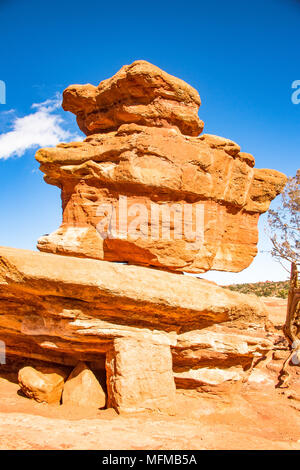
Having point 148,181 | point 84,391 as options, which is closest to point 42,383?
point 84,391

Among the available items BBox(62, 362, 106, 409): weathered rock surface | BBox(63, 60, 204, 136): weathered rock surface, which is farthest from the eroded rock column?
BBox(63, 60, 204, 136): weathered rock surface

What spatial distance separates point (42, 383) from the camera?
238 inches

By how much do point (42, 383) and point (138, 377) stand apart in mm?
1847

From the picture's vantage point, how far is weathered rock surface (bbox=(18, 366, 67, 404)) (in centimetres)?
601

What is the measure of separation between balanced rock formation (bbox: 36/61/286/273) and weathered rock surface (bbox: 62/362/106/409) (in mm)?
2478

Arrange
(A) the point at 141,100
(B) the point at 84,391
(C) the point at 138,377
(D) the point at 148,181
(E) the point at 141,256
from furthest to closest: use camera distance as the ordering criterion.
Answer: (A) the point at 141,100, (E) the point at 141,256, (D) the point at 148,181, (B) the point at 84,391, (C) the point at 138,377

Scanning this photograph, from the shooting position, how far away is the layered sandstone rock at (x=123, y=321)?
554 cm

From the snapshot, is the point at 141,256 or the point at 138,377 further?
the point at 141,256

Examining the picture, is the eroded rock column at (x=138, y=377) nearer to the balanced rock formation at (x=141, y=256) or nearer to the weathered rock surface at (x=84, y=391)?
the balanced rock formation at (x=141, y=256)

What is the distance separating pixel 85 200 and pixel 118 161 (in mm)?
1183

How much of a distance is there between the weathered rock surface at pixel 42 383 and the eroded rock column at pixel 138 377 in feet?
3.64

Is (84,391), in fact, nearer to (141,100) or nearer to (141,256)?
(141,256)
